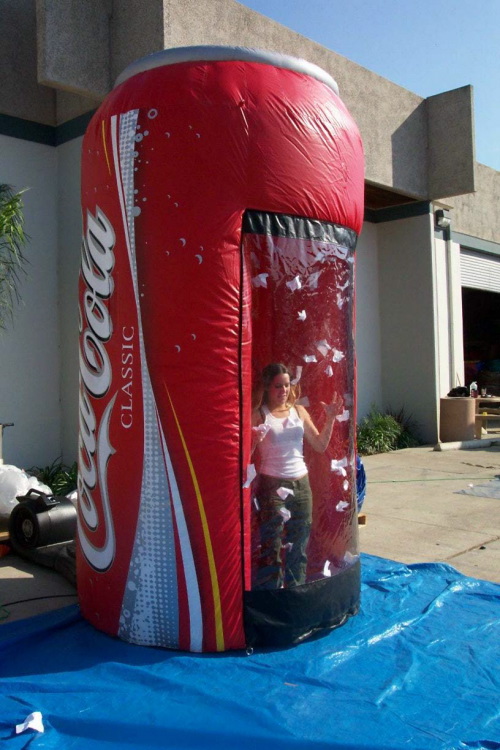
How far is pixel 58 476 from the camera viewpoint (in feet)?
28.3

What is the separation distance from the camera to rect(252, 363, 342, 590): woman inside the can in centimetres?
409

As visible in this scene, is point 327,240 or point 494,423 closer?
point 327,240

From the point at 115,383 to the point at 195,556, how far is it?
110 centimetres

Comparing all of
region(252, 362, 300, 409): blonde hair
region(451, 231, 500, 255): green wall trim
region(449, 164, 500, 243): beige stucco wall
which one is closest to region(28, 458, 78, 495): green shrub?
region(252, 362, 300, 409): blonde hair

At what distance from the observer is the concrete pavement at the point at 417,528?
5259mm

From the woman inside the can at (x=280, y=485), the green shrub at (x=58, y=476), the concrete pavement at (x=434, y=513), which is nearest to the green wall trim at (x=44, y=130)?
the green shrub at (x=58, y=476)

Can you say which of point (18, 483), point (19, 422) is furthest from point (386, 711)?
point (19, 422)

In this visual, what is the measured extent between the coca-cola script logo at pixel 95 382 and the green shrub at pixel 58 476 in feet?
13.4

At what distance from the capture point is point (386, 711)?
336cm

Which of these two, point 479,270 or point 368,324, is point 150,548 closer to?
point 368,324

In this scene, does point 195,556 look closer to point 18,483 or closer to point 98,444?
point 98,444

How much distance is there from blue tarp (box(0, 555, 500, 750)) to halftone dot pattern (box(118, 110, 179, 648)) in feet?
0.43

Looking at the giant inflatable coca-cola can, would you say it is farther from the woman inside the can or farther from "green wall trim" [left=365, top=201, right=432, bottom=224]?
"green wall trim" [left=365, top=201, right=432, bottom=224]

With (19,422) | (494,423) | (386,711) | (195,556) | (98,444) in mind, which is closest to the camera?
(386,711)
